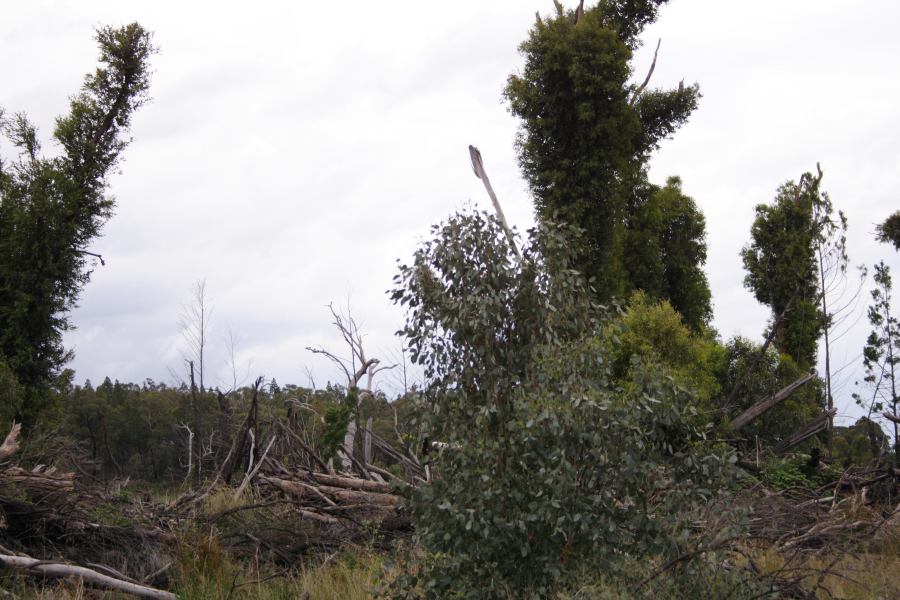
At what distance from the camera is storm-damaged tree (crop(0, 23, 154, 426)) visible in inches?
755

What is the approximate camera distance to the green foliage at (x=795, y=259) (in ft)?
69.2

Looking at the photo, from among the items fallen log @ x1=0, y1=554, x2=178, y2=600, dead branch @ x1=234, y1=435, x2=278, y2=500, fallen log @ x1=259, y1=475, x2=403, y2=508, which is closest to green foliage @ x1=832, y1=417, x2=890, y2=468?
fallen log @ x1=259, y1=475, x2=403, y2=508

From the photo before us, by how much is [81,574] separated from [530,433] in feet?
16.2

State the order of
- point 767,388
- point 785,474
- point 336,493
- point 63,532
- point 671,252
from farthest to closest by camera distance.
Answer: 1. point 671,252
2. point 767,388
3. point 785,474
4. point 336,493
5. point 63,532

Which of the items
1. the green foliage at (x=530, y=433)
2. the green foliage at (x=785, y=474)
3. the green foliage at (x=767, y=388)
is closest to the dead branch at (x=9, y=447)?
the green foliage at (x=530, y=433)

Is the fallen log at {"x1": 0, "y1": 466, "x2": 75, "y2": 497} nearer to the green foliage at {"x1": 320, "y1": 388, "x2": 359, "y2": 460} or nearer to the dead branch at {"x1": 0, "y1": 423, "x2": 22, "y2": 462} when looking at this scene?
the dead branch at {"x1": 0, "y1": 423, "x2": 22, "y2": 462}

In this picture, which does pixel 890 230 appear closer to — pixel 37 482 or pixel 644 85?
pixel 644 85

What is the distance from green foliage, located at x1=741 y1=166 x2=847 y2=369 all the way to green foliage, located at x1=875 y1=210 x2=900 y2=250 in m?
2.71

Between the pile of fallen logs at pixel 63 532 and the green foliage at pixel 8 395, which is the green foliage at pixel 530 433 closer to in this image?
the pile of fallen logs at pixel 63 532

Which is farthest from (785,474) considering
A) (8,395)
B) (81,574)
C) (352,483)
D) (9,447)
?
(8,395)

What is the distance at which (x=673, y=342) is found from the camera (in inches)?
589

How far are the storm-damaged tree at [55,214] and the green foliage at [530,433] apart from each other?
15227 mm

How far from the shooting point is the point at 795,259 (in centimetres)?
2122

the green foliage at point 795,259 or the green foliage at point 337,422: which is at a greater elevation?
the green foliage at point 795,259
